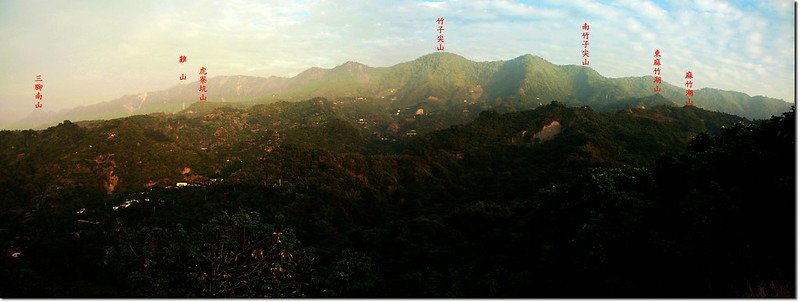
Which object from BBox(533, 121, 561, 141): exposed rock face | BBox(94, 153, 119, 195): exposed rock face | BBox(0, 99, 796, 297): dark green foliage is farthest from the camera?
BBox(533, 121, 561, 141): exposed rock face

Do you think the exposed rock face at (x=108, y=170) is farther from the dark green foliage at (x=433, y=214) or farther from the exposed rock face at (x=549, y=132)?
the exposed rock face at (x=549, y=132)

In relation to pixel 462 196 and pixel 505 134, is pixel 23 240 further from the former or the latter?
pixel 505 134

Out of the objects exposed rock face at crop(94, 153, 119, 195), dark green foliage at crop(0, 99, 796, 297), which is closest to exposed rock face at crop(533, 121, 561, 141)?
dark green foliage at crop(0, 99, 796, 297)

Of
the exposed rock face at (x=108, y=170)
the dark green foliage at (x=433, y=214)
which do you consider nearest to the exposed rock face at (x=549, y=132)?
the dark green foliage at (x=433, y=214)

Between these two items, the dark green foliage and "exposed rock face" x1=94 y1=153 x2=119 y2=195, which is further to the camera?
"exposed rock face" x1=94 y1=153 x2=119 y2=195

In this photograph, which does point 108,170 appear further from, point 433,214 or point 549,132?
point 549,132

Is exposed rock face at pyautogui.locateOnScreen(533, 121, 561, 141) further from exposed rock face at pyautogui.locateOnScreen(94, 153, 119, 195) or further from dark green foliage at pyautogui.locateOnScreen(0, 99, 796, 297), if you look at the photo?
exposed rock face at pyautogui.locateOnScreen(94, 153, 119, 195)

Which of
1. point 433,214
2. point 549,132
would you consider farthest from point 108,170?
point 549,132

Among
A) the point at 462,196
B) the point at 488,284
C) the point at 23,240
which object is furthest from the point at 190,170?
the point at 488,284
